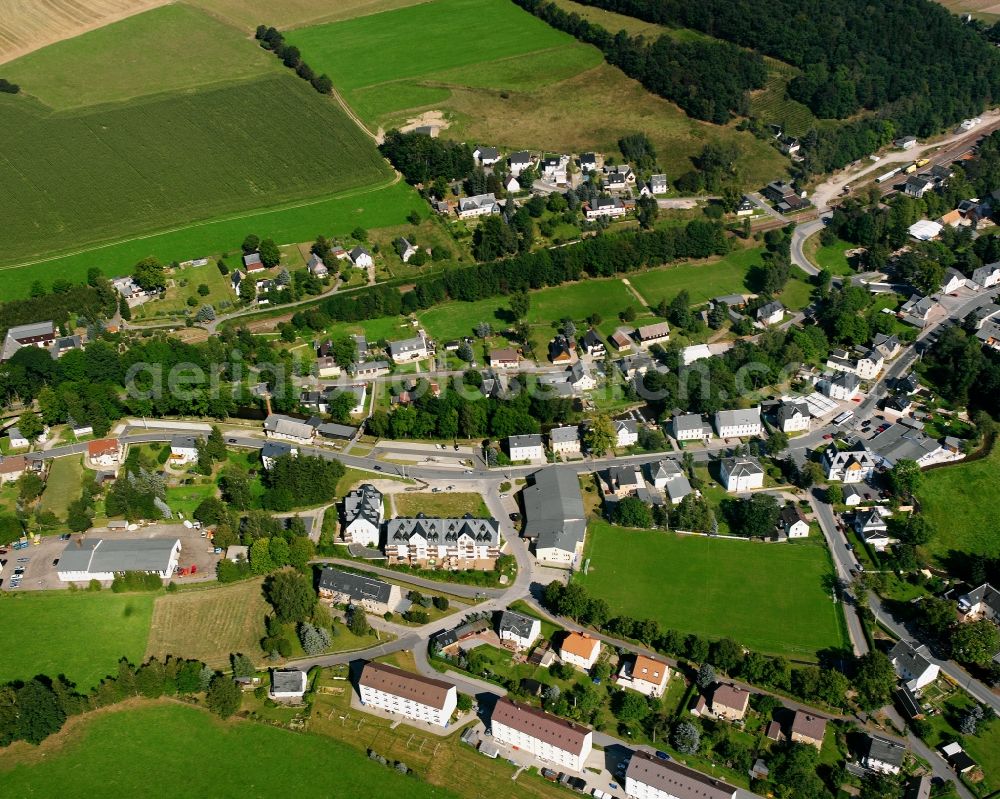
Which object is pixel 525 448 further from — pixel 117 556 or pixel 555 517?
pixel 117 556

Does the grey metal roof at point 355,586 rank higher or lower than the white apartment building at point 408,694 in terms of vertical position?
higher

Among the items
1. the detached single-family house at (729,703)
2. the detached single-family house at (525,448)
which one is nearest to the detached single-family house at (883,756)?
the detached single-family house at (729,703)

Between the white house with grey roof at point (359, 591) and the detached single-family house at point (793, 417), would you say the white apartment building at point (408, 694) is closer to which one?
the white house with grey roof at point (359, 591)

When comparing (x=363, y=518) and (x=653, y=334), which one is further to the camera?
(x=653, y=334)

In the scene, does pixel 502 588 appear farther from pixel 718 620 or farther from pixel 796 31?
pixel 796 31

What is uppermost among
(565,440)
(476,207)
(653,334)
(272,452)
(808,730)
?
(476,207)

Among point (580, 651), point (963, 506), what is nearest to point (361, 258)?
point (580, 651)

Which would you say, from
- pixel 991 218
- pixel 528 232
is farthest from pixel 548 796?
pixel 991 218
